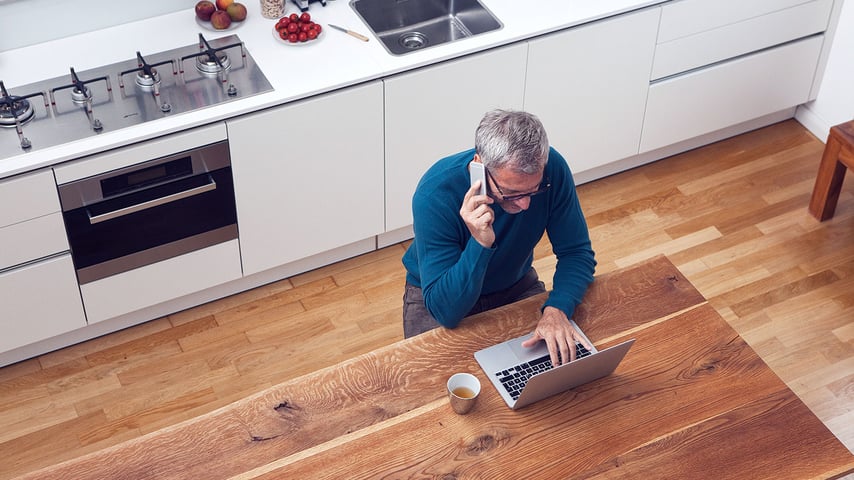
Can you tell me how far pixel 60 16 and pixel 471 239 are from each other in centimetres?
191

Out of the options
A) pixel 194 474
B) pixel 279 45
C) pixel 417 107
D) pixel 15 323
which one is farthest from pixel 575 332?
pixel 15 323

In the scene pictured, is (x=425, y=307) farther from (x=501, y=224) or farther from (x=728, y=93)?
(x=728, y=93)

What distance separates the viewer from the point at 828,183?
418 centimetres

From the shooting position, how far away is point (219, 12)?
3.62 meters

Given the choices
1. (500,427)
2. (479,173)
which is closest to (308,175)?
(479,173)

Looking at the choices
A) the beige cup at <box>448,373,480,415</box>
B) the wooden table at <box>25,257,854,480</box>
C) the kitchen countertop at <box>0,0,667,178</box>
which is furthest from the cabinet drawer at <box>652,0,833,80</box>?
the beige cup at <box>448,373,480,415</box>

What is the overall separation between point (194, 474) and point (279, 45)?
1849 mm

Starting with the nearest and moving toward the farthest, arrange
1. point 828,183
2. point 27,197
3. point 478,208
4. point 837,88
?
point 478,208 < point 27,197 < point 828,183 < point 837,88

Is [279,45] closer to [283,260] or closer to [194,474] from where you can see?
[283,260]

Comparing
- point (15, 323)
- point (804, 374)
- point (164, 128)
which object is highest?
point (164, 128)

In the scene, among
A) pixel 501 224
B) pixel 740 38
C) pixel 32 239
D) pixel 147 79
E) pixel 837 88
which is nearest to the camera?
pixel 501 224

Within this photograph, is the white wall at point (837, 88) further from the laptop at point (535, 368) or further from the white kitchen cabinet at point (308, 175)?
the laptop at point (535, 368)

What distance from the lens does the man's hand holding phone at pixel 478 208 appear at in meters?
2.47

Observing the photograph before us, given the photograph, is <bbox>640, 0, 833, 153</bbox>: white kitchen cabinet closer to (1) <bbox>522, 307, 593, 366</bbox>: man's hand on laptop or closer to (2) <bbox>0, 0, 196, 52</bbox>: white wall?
(1) <bbox>522, 307, 593, 366</bbox>: man's hand on laptop
